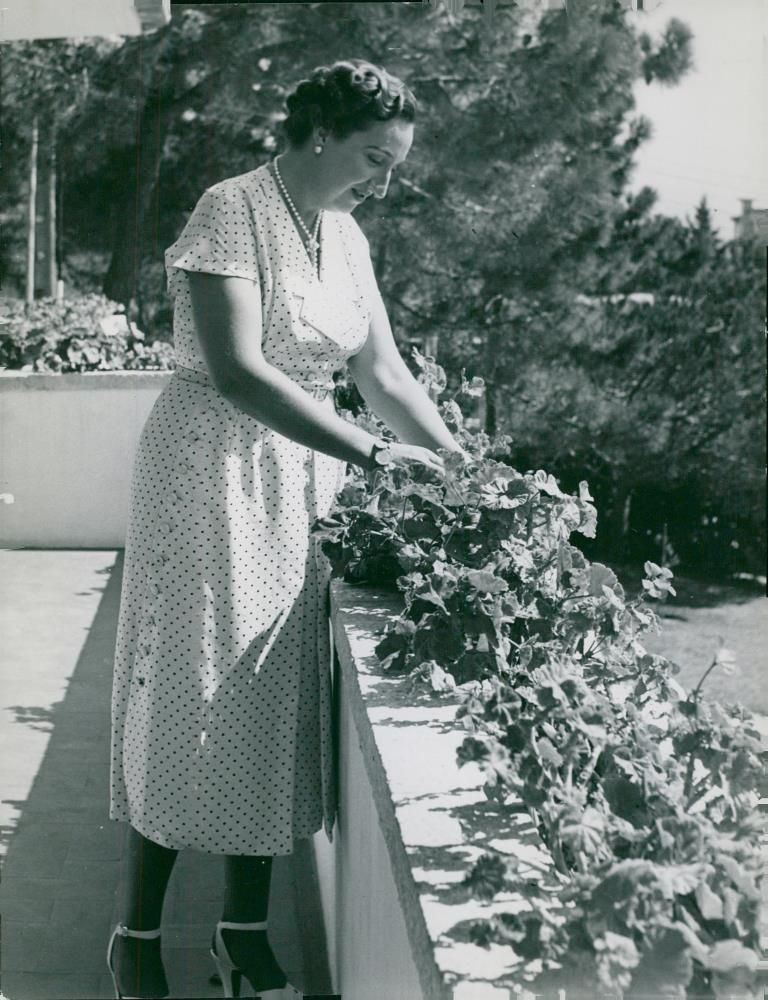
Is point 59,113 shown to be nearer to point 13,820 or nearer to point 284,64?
point 284,64

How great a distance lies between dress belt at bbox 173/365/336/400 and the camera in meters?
2.13

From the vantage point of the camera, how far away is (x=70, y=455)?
323 inches

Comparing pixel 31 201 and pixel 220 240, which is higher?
pixel 31 201

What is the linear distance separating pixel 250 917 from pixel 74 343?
672 centimetres

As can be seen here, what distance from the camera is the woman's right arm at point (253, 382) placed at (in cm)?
198

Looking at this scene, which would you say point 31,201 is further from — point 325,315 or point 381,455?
point 381,455

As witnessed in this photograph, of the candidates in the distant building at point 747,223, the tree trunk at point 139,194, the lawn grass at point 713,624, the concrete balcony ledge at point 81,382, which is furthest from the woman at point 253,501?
the distant building at point 747,223

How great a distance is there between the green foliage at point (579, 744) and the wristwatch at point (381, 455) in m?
0.05

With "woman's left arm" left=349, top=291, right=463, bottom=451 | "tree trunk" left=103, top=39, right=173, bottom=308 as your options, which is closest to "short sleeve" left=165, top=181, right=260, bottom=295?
"woman's left arm" left=349, top=291, right=463, bottom=451

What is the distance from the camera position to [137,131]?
10086mm

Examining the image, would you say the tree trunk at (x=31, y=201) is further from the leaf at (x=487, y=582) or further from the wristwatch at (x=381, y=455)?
the leaf at (x=487, y=582)

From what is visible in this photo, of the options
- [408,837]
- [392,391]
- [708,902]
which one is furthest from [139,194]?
[708,902]

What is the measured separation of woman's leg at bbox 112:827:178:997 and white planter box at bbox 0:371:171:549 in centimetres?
586

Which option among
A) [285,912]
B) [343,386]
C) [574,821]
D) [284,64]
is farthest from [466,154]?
[574,821]
